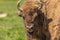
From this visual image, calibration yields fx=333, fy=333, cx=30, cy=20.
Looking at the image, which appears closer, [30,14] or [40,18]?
[30,14]

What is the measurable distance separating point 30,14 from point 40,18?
0.33 m

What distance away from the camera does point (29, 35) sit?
29.2 feet

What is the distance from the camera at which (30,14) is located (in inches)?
349

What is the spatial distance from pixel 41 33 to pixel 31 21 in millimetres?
528

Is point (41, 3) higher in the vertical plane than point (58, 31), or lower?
higher

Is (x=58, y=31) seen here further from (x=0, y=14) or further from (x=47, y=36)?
(x=0, y=14)

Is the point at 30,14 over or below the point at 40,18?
over

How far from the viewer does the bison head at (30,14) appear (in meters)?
8.70

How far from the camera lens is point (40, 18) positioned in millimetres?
9031

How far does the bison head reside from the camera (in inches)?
343

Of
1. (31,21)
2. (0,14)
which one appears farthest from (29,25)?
(0,14)

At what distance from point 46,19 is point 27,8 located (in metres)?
0.59

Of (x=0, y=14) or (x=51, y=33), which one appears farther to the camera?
(x=0, y=14)

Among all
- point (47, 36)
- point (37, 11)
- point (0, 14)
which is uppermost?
point (37, 11)
